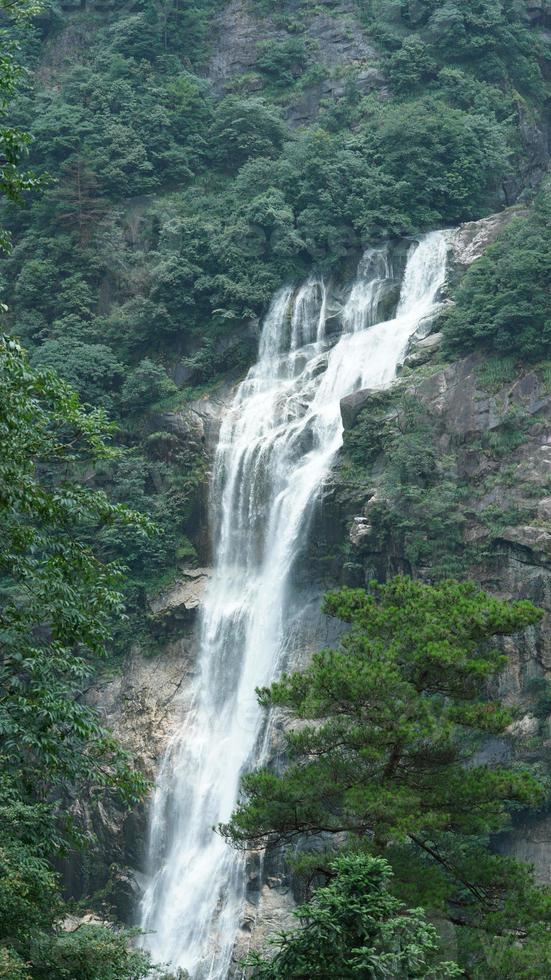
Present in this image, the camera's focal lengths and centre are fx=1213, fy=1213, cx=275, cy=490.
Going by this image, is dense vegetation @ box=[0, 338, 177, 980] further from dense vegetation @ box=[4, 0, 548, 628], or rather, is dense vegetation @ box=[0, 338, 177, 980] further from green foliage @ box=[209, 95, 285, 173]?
green foliage @ box=[209, 95, 285, 173]

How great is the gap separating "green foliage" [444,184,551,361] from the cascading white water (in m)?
2.86

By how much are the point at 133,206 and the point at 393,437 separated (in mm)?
17560

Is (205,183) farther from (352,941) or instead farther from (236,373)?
(352,941)

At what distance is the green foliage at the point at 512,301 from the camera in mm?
30891

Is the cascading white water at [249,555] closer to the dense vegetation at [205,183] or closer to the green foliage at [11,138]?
the dense vegetation at [205,183]

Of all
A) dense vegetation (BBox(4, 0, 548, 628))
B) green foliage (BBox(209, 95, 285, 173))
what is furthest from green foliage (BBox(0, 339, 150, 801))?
green foliage (BBox(209, 95, 285, 173))

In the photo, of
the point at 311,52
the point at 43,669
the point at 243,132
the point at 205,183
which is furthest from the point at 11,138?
the point at 311,52

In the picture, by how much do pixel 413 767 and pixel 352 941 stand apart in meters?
5.38

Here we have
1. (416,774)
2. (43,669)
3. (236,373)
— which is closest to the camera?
(43,669)

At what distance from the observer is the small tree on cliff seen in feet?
53.0

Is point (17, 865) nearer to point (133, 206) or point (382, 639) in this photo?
point (382, 639)

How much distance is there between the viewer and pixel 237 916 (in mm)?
27406

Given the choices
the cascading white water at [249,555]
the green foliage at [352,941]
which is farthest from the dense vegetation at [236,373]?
the cascading white water at [249,555]

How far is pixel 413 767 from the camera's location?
1733cm
